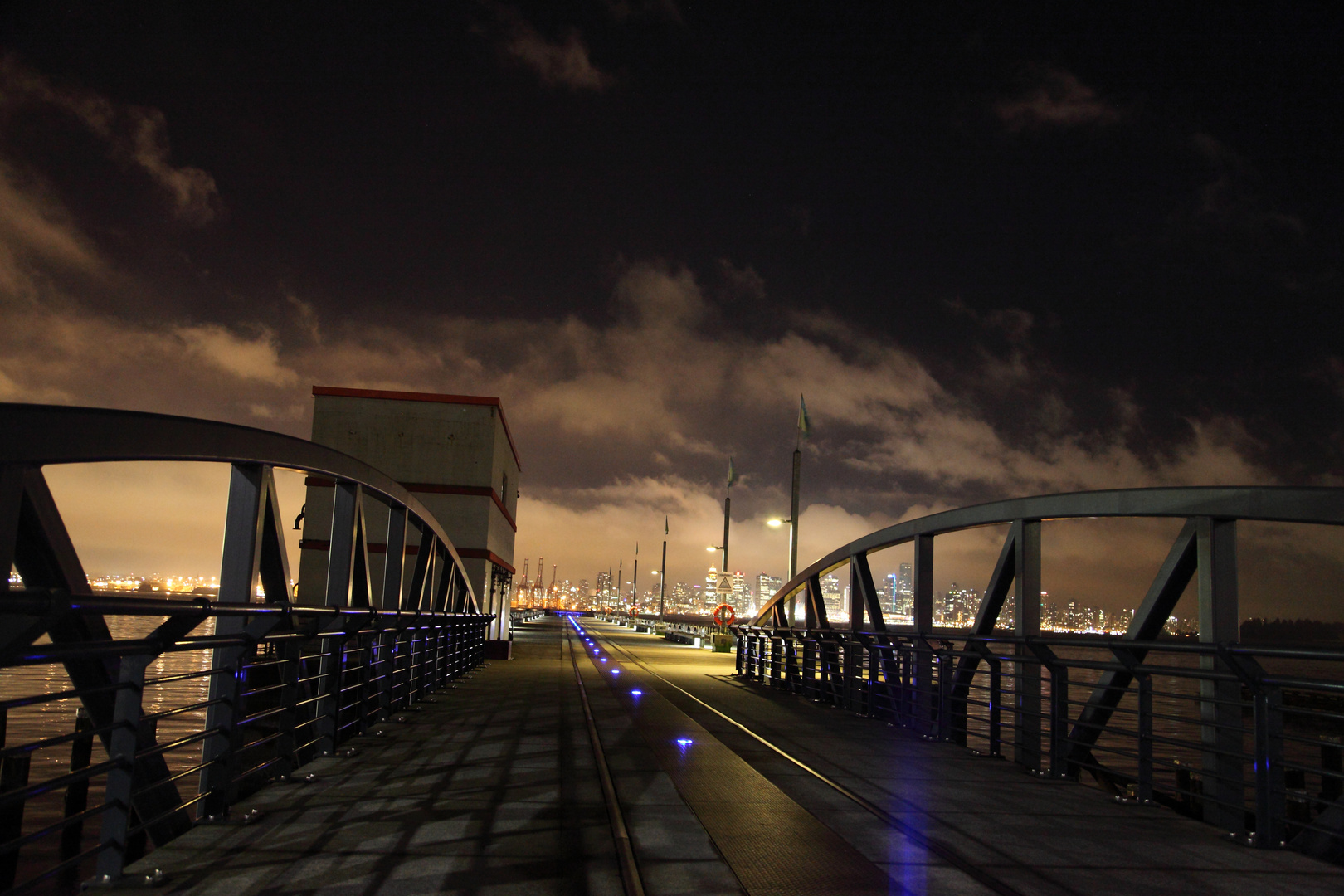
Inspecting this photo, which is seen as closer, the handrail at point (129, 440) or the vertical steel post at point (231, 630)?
the handrail at point (129, 440)

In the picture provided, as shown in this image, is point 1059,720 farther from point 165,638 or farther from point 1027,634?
point 165,638

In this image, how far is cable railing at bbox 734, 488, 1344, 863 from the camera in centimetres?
645

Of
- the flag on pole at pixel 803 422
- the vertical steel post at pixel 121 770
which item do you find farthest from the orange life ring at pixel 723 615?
the vertical steel post at pixel 121 770

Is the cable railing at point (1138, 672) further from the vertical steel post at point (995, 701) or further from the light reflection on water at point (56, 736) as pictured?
the light reflection on water at point (56, 736)

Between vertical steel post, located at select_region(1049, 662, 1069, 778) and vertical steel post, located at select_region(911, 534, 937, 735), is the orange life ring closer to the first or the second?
vertical steel post, located at select_region(911, 534, 937, 735)

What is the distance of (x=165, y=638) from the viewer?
4.95m

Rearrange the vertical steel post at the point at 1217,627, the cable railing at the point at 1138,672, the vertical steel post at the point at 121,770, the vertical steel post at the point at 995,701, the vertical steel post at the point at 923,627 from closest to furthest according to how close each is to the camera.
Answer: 1. the vertical steel post at the point at 121,770
2. the cable railing at the point at 1138,672
3. the vertical steel post at the point at 1217,627
4. the vertical steel post at the point at 995,701
5. the vertical steel post at the point at 923,627

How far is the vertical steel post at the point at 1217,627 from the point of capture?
739 cm

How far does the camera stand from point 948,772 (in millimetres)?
9367

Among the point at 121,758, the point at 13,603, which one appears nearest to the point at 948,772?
the point at 121,758

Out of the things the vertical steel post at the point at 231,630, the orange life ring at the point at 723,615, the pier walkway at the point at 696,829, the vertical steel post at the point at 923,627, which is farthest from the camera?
the orange life ring at the point at 723,615

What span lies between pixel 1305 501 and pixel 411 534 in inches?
1444

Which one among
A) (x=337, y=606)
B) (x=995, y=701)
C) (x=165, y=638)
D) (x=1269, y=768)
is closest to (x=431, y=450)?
(x=337, y=606)

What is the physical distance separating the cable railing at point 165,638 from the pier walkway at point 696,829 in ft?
1.22
